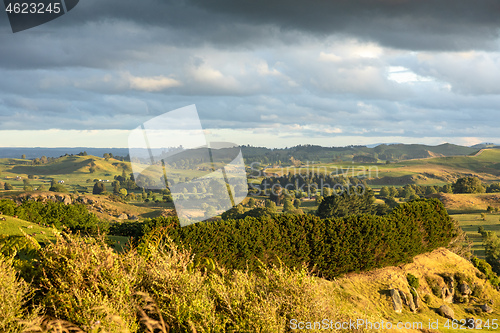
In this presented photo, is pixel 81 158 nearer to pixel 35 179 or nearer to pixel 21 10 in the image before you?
pixel 35 179

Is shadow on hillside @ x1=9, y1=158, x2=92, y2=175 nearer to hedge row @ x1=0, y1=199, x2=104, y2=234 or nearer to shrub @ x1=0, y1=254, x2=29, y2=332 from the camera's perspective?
hedge row @ x1=0, y1=199, x2=104, y2=234

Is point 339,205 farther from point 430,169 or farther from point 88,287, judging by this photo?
point 430,169

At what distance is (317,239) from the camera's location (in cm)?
1360

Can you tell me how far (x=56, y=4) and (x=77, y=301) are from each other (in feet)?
30.9

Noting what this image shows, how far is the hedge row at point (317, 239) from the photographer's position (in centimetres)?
1199

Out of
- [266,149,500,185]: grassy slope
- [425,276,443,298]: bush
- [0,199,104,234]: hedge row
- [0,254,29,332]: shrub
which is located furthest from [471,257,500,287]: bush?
[266,149,500,185]: grassy slope

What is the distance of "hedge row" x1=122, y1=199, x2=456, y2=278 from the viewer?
12.0 meters

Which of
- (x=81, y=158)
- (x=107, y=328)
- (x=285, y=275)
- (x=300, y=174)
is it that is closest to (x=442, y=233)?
(x=285, y=275)

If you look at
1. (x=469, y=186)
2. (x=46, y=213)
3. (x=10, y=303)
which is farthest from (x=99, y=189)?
(x=10, y=303)

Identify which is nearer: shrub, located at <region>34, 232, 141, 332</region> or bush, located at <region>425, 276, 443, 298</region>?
shrub, located at <region>34, 232, 141, 332</region>

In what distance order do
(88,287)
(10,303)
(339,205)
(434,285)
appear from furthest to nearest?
(339,205) → (434,285) → (88,287) → (10,303)

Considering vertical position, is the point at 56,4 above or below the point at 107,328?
above

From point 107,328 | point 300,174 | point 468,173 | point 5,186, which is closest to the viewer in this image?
point 107,328

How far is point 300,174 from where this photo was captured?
125 metres
